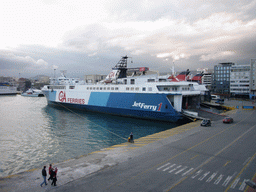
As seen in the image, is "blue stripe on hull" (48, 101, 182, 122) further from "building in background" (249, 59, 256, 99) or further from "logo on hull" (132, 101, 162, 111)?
"building in background" (249, 59, 256, 99)

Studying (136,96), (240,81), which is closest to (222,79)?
(240,81)

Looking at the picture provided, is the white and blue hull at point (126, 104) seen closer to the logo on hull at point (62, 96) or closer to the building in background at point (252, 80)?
the logo on hull at point (62, 96)

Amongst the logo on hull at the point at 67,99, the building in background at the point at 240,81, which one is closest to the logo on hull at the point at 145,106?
the logo on hull at the point at 67,99

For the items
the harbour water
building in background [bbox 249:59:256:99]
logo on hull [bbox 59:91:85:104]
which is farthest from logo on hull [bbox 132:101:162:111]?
building in background [bbox 249:59:256:99]

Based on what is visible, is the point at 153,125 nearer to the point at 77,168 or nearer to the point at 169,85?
the point at 169,85

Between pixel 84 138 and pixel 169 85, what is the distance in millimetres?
15127

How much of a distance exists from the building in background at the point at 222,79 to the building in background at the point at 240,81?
649 centimetres

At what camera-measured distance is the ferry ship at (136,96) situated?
2600 centimetres

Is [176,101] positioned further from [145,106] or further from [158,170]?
[158,170]

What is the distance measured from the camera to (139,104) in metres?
28.0

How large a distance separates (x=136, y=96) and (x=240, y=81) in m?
61.8

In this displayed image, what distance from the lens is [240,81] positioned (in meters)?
70.3

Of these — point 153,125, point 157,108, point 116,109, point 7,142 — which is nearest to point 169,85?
point 157,108

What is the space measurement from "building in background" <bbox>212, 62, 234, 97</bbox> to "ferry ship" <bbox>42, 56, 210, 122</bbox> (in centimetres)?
5685
